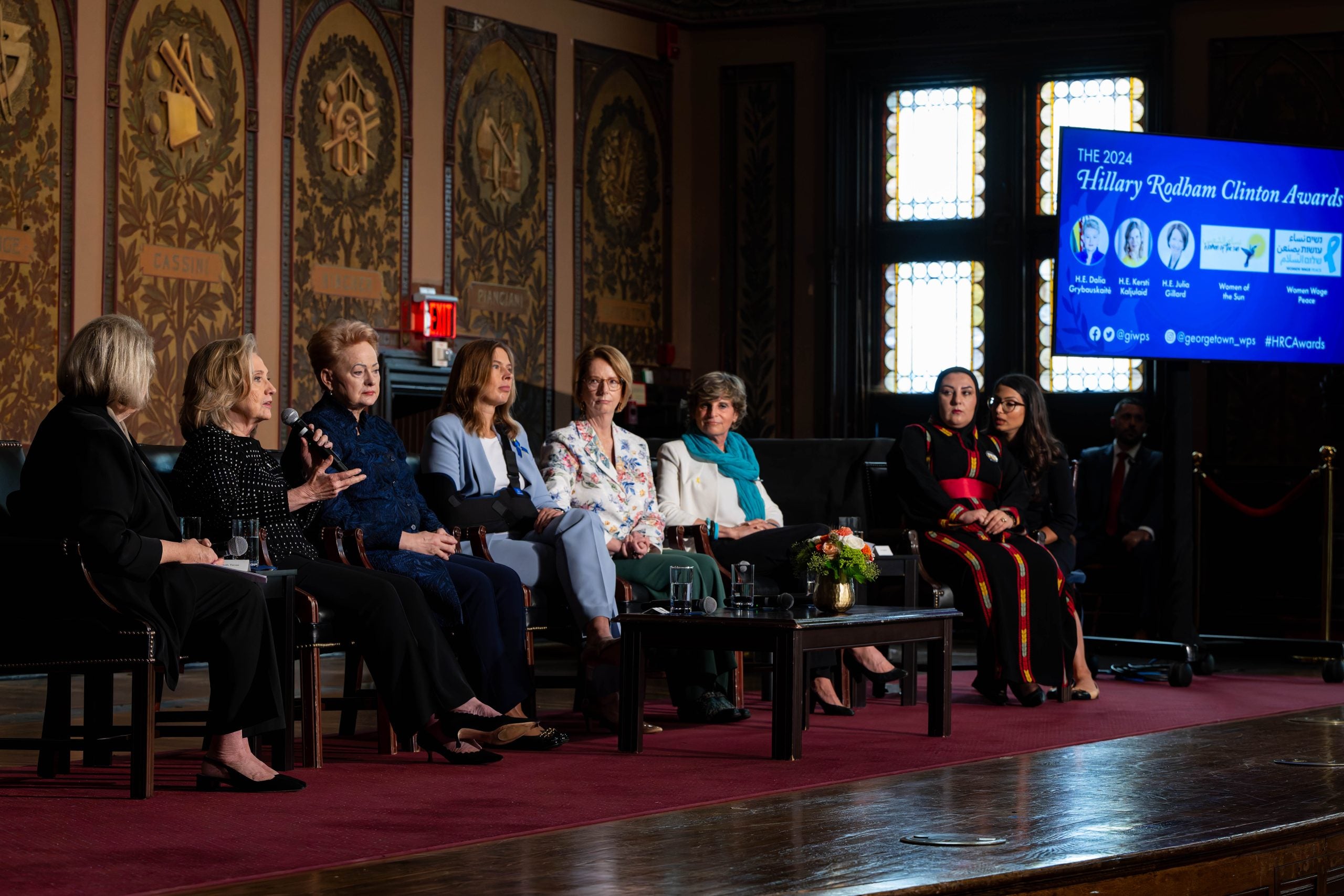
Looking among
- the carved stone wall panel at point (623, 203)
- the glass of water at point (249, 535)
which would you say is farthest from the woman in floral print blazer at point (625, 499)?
the carved stone wall panel at point (623, 203)

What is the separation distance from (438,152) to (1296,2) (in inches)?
185

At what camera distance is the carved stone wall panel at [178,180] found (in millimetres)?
7664

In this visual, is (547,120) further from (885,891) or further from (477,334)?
(885,891)

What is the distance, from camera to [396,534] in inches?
177

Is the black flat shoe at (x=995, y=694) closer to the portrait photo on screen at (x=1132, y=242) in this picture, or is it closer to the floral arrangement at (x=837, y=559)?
the floral arrangement at (x=837, y=559)

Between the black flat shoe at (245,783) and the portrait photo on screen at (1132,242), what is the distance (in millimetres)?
3973

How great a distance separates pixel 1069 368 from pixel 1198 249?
10.4 feet

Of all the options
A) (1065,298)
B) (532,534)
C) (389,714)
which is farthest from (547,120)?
(389,714)

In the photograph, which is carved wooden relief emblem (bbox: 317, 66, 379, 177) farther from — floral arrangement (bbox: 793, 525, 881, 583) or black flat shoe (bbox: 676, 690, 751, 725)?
floral arrangement (bbox: 793, 525, 881, 583)

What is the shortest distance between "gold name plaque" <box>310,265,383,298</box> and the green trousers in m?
3.91

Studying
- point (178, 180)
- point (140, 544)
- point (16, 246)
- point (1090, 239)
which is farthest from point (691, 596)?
point (178, 180)

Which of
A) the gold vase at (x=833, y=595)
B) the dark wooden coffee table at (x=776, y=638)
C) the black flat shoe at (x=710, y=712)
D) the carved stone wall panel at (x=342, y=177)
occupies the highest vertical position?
the carved stone wall panel at (x=342, y=177)

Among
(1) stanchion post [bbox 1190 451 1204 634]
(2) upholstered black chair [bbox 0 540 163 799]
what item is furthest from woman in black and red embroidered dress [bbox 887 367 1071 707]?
(2) upholstered black chair [bbox 0 540 163 799]

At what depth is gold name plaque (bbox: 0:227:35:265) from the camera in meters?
7.24
